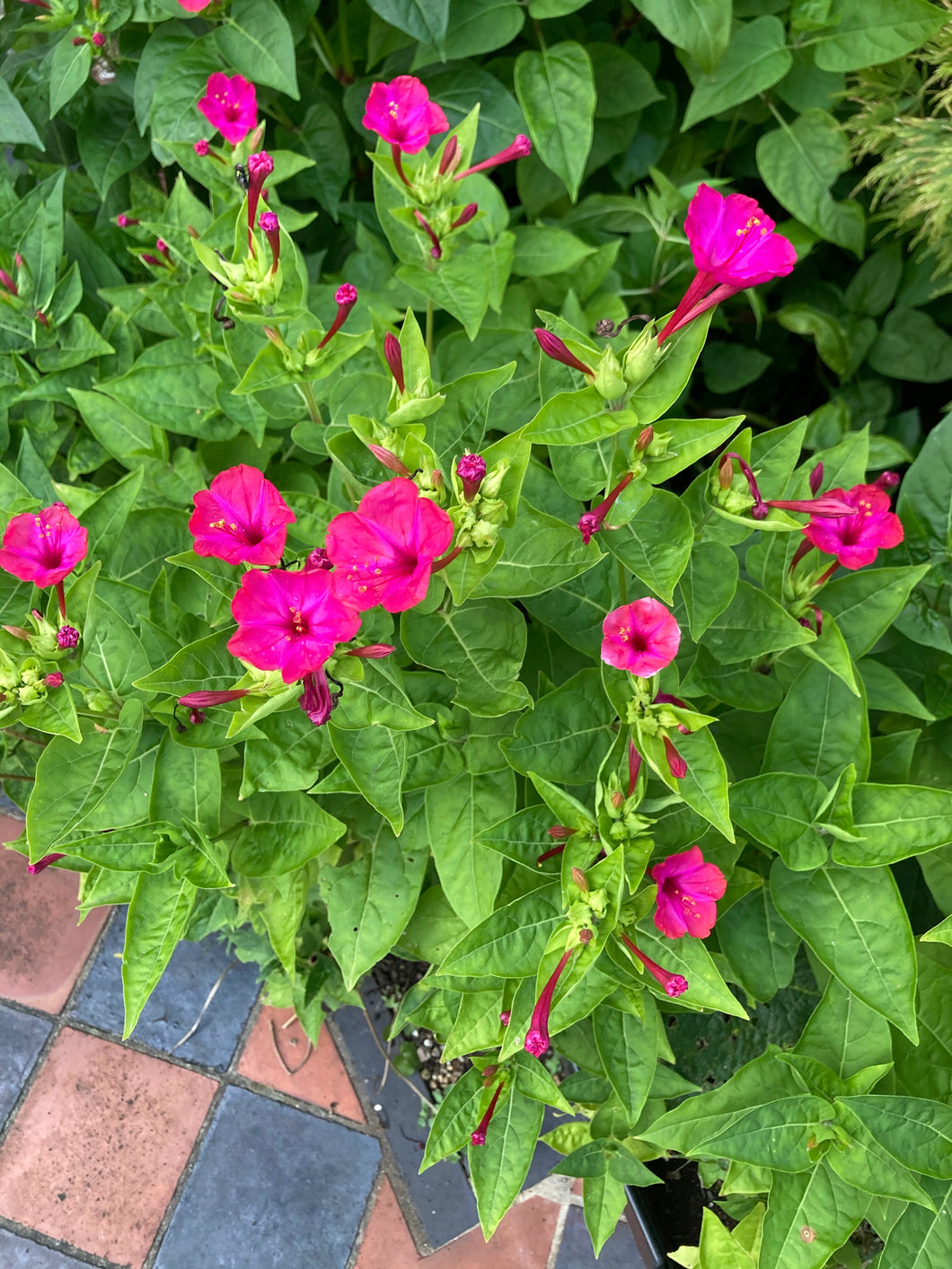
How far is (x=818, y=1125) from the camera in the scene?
962 mm

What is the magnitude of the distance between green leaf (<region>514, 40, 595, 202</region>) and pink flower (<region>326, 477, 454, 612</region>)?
773 millimetres

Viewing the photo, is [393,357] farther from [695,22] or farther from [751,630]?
[695,22]

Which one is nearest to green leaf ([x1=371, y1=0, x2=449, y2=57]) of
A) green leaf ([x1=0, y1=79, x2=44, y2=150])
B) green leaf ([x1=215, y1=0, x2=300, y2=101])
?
green leaf ([x1=215, y1=0, x2=300, y2=101])

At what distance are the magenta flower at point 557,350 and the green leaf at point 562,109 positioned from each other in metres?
0.57

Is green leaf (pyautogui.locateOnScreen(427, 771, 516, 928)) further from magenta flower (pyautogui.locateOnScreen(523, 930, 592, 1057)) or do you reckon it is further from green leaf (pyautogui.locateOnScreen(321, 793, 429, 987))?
magenta flower (pyautogui.locateOnScreen(523, 930, 592, 1057))

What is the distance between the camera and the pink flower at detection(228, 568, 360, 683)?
2.45 ft

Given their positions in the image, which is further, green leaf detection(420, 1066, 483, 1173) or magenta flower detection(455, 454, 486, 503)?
green leaf detection(420, 1066, 483, 1173)

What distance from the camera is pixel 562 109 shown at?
51.0 inches

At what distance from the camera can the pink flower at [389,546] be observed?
0.72 meters

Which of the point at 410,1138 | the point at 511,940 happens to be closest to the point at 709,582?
the point at 511,940

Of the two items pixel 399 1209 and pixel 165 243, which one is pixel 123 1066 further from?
pixel 165 243

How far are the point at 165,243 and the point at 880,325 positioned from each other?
1231 millimetres

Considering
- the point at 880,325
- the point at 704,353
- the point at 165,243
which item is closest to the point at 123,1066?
the point at 165,243

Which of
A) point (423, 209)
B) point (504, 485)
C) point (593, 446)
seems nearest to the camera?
point (504, 485)
